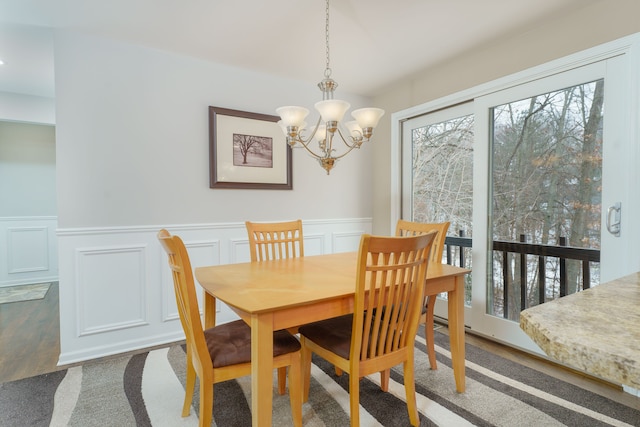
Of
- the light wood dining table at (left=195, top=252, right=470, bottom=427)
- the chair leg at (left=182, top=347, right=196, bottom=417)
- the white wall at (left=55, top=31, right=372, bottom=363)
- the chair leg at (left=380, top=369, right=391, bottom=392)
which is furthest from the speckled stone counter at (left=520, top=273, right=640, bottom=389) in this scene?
the white wall at (left=55, top=31, right=372, bottom=363)

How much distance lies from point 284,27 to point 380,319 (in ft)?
6.79

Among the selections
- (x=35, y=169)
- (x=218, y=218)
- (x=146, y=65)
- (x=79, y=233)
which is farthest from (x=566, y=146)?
(x=35, y=169)

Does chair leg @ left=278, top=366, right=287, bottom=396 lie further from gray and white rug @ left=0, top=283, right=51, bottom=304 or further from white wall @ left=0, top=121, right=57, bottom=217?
white wall @ left=0, top=121, right=57, bottom=217

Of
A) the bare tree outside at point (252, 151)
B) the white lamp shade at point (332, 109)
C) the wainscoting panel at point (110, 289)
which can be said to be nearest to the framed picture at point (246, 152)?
the bare tree outside at point (252, 151)

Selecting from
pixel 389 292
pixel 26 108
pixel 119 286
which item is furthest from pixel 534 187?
pixel 26 108

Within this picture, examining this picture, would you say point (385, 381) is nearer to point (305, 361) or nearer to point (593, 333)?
point (305, 361)

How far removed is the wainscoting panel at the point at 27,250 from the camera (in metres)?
4.47

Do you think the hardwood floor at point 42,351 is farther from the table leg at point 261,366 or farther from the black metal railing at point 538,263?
the table leg at point 261,366

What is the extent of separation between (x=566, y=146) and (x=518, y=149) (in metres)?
0.33

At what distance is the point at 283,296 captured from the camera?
55.2 inches

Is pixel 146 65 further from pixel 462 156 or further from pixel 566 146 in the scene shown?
pixel 566 146

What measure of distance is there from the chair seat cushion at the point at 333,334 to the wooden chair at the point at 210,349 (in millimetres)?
130

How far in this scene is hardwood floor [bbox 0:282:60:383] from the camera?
2.29 meters

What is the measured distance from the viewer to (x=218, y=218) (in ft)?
9.85
